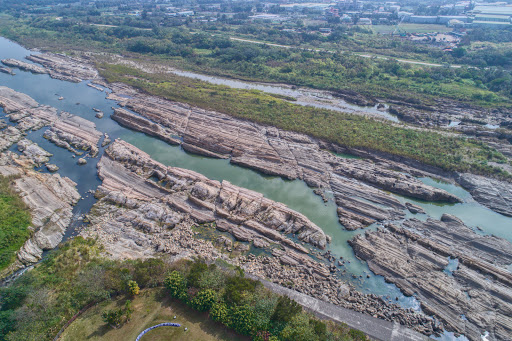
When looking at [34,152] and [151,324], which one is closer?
[151,324]

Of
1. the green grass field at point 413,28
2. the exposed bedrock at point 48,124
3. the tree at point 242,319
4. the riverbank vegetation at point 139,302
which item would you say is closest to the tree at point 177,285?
the riverbank vegetation at point 139,302

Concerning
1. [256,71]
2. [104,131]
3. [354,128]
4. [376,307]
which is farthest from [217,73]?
[376,307]

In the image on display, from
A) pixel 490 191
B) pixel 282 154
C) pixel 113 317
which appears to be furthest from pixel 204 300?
pixel 490 191

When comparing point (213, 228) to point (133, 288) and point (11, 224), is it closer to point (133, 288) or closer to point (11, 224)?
point (133, 288)

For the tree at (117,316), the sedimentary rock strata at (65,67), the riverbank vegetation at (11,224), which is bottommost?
the sedimentary rock strata at (65,67)

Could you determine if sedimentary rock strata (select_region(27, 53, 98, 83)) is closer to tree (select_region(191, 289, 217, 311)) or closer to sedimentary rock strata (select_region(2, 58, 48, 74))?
sedimentary rock strata (select_region(2, 58, 48, 74))

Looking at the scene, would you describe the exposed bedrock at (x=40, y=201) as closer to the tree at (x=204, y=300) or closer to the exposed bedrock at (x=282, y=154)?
Answer: the exposed bedrock at (x=282, y=154)
